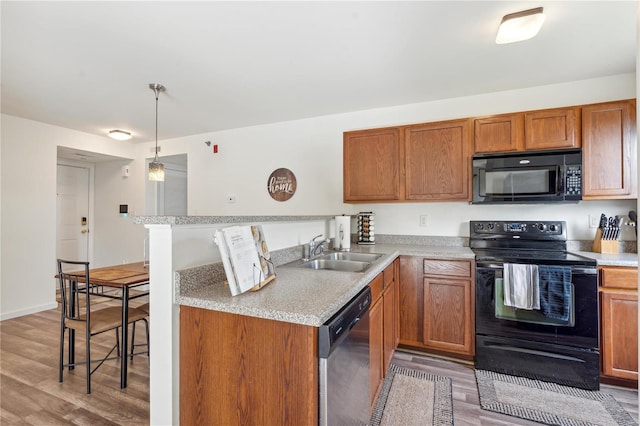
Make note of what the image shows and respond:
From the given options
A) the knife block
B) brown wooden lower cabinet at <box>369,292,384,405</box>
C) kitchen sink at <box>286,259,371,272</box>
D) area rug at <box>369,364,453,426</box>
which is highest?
the knife block

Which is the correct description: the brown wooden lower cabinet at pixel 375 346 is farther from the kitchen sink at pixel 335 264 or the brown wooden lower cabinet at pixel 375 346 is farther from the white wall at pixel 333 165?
the white wall at pixel 333 165

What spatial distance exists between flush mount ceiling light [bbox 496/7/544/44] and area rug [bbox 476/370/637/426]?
235cm

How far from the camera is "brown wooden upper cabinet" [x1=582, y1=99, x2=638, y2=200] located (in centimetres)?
220

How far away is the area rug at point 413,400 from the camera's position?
68.1 inches

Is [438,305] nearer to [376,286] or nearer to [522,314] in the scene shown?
[522,314]

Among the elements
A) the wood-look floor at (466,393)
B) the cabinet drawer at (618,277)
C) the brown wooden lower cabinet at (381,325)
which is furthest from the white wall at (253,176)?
the wood-look floor at (466,393)

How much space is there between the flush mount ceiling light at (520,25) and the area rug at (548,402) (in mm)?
2353

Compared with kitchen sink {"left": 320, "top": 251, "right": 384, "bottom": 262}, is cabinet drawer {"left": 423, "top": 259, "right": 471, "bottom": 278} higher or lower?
lower

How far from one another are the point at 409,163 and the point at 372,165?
361mm

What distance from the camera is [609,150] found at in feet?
7.35

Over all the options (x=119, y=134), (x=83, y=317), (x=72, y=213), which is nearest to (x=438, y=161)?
(x=83, y=317)

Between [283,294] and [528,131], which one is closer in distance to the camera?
[283,294]

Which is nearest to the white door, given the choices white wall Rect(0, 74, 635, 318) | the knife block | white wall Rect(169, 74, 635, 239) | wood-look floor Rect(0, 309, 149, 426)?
white wall Rect(0, 74, 635, 318)

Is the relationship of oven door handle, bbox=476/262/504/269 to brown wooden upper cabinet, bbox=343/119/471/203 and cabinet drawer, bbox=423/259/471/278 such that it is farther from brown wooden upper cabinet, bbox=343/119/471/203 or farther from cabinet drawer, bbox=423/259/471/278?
brown wooden upper cabinet, bbox=343/119/471/203
